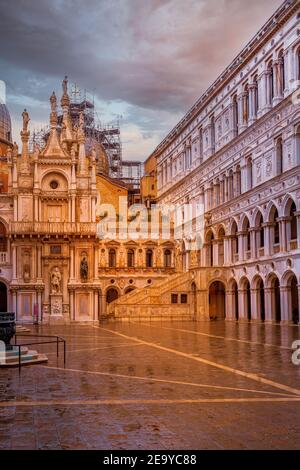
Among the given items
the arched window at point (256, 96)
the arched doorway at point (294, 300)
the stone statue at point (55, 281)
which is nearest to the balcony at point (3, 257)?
the stone statue at point (55, 281)

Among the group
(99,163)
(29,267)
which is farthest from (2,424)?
(99,163)

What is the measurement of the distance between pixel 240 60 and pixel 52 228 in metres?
19.6

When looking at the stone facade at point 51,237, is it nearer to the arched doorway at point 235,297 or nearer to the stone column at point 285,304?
the arched doorway at point 235,297

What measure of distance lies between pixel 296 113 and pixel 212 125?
64.3 ft

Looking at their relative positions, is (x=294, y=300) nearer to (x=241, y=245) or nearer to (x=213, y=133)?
(x=241, y=245)

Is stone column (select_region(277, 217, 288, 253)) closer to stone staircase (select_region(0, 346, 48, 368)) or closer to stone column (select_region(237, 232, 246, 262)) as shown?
stone column (select_region(237, 232, 246, 262))

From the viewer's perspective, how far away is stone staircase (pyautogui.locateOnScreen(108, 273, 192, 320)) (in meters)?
55.2

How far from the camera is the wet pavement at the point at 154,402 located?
30.3 feet

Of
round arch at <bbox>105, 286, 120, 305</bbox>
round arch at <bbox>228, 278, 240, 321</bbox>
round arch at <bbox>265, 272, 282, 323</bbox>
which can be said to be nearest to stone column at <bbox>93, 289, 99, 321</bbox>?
round arch at <bbox>228, 278, 240, 321</bbox>

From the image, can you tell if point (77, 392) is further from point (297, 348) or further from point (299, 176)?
point (299, 176)

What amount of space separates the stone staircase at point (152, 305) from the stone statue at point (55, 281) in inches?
249

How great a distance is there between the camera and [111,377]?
15.9m

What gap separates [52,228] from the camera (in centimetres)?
5122

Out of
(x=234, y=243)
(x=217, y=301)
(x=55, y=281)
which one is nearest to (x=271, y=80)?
(x=234, y=243)
